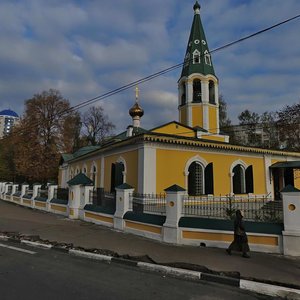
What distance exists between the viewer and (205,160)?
18.0m

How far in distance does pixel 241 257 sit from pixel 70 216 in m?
9.68

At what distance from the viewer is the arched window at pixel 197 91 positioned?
23672mm

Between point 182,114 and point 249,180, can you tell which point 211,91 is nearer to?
point 182,114

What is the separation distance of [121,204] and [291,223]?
6079 mm

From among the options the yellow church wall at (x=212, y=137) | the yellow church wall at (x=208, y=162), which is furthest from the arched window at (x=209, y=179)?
the yellow church wall at (x=212, y=137)

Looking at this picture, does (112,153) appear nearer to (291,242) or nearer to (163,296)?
(291,242)

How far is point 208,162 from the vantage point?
18188 mm

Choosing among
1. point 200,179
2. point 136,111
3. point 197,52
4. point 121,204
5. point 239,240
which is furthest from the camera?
point 136,111

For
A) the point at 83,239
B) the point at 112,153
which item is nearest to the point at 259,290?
the point at 83,239

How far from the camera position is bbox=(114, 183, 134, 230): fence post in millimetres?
11758

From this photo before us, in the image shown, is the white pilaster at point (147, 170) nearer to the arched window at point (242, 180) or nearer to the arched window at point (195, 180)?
the arched window at point (195, 180)

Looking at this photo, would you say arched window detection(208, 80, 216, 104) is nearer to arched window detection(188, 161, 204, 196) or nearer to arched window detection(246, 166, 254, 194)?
arched window detection(246, 166, 254, 194)

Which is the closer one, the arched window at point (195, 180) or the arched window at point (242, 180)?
the arched window at point (195, 180)

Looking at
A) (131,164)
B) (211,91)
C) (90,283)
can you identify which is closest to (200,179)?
(131,164)
